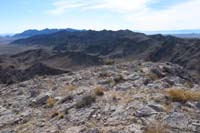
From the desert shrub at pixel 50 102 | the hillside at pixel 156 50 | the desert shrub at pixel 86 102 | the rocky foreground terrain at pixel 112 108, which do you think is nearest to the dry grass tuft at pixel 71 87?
the rocky foreground terrain at pixel 112 108

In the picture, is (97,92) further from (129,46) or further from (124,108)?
(129,46)

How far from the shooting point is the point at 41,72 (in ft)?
255

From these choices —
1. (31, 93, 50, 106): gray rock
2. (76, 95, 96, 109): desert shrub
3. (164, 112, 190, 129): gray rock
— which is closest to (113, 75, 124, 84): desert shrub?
(31, 93, 50, 106): gray rock

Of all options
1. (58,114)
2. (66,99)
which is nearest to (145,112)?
(58,114)

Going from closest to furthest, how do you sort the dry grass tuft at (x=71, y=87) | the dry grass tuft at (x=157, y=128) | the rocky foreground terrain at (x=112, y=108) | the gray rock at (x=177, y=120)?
the dry grass tuft at (x=157, y=128)
the gray rock at (x=177, y=120)
the rocky foreground terrain at (x=112, y=108)
the dry grass tuft at (x=71, y=87)

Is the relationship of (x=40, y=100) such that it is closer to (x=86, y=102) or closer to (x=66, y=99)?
(x=66, y=99)

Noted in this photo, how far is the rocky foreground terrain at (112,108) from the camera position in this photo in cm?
1004

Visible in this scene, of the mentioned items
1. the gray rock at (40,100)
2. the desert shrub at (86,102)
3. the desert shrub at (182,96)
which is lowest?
the gray rock at (40,100)

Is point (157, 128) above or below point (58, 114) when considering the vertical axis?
above

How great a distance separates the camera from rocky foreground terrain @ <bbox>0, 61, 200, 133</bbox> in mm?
10045

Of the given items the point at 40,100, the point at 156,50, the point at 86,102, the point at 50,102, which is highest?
the point at 86,102

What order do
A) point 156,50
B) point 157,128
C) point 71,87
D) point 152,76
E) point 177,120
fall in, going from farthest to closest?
1. point 156,50
2. point 71,87
3. point 152,76
4. point 177,120
5. point 157,128

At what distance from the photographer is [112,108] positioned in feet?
38.3

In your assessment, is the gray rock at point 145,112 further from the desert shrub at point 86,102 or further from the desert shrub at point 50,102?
the desert shrub at point 50,102
